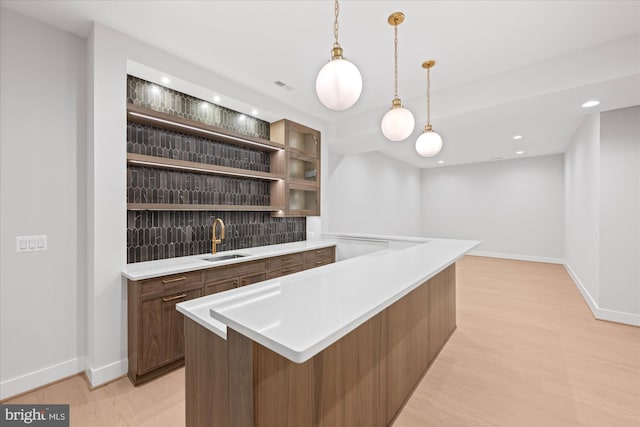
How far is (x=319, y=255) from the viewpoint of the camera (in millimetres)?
3744

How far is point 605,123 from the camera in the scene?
341cm

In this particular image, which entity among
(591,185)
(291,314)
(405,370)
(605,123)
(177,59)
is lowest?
(405,370)

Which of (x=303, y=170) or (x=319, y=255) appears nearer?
(x=319, y=255)

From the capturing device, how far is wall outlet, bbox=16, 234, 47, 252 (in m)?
2.04

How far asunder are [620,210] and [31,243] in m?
6.06

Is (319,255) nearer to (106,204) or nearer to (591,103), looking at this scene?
(106,204)

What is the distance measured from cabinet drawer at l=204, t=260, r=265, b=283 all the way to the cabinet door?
0.23 m

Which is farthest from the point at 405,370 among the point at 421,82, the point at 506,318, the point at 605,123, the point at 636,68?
the point at 605,123

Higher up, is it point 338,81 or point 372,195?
point 338,81

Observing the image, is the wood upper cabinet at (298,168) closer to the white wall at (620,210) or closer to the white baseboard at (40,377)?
the white baseboard at (40,377)

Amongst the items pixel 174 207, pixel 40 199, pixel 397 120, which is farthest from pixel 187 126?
pixel 397 120

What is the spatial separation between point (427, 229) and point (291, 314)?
902 centimetres

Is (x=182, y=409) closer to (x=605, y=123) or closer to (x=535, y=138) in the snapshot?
(x=605, y=123)

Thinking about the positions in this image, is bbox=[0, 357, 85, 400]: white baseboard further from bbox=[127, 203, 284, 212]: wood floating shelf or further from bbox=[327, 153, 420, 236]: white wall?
bbox=[327, 153, 420, 236]: white wall
